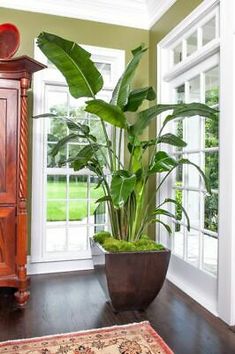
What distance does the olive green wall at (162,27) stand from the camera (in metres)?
2.76

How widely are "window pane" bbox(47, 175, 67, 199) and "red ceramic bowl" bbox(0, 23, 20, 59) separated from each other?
131 cm

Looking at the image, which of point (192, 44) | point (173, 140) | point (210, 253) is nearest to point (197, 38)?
point (192, 44)

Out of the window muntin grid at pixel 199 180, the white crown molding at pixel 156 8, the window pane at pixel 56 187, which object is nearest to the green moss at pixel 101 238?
the window muntin grid at pixel 199 180

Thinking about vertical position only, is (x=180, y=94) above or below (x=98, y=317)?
above

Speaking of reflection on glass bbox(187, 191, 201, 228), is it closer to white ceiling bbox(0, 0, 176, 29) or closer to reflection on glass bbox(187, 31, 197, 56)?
reflection on glass bbox(187, 31, 197, 56)

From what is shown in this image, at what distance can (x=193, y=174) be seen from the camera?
9.32ft

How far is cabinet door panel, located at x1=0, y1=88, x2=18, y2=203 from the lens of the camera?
254 centimetres

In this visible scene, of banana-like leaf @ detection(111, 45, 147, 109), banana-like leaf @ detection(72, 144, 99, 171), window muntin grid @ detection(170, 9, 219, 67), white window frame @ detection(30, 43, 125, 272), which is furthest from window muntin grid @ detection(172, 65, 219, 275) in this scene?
white window frame @ detection(30, 43, 125, 272)

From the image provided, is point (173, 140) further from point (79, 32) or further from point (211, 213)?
point (79, 32)

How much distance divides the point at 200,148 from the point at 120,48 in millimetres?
1621

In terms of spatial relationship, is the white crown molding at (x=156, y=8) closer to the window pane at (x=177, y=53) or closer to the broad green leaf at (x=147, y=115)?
the window pane at (x=177, y=53)

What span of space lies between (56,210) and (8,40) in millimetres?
1774

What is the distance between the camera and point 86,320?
2.22 metres

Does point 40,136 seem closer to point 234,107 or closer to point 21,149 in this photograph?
point 21,149
